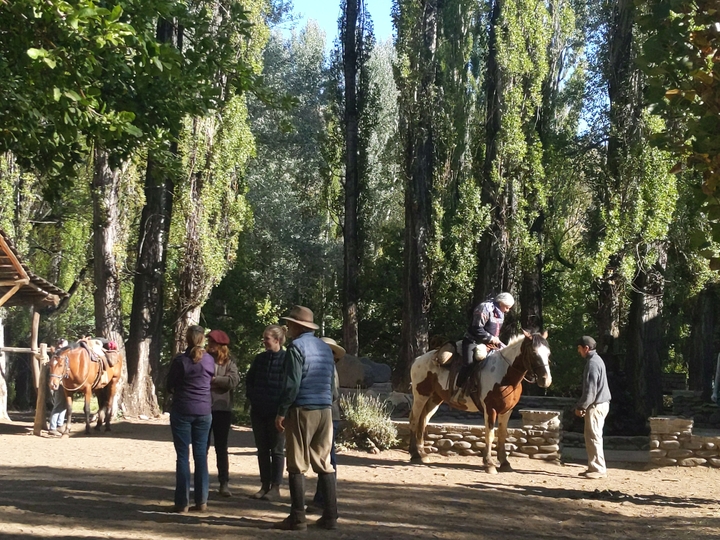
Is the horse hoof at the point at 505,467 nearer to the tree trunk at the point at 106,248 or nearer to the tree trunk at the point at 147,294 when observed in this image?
the tree trunk at the point at 106,248

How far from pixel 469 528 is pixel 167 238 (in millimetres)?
15585

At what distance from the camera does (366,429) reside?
1688 centimetres

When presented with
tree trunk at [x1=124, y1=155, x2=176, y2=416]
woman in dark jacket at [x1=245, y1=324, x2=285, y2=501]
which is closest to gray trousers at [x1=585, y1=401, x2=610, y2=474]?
woman in dark jacket at [x1=245, y1=324, x2=285, y2=501]

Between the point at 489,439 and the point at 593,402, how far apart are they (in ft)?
5.96

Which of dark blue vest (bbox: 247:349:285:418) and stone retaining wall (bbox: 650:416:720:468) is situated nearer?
dark blue vest (bbox: 247:349:285:418)

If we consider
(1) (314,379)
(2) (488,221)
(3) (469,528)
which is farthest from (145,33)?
(2) (488,221)

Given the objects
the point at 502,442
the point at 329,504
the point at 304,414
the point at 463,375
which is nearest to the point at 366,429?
the point at 463,375

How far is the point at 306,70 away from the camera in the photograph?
1667 inches

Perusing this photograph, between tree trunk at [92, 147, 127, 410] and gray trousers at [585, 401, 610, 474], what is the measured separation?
1222 cm

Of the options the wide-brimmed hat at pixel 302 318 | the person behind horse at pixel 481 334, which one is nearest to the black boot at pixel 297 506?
the wide-brimmed hat at pixel 302 318

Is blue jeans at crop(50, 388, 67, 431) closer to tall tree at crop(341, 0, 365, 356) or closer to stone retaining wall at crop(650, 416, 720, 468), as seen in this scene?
tall tree at crop(341, 0, 365, 356)

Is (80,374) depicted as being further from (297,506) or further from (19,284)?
(297,506)

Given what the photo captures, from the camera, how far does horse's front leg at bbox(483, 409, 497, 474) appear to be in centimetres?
1480

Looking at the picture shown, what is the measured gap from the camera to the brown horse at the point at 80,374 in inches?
749
